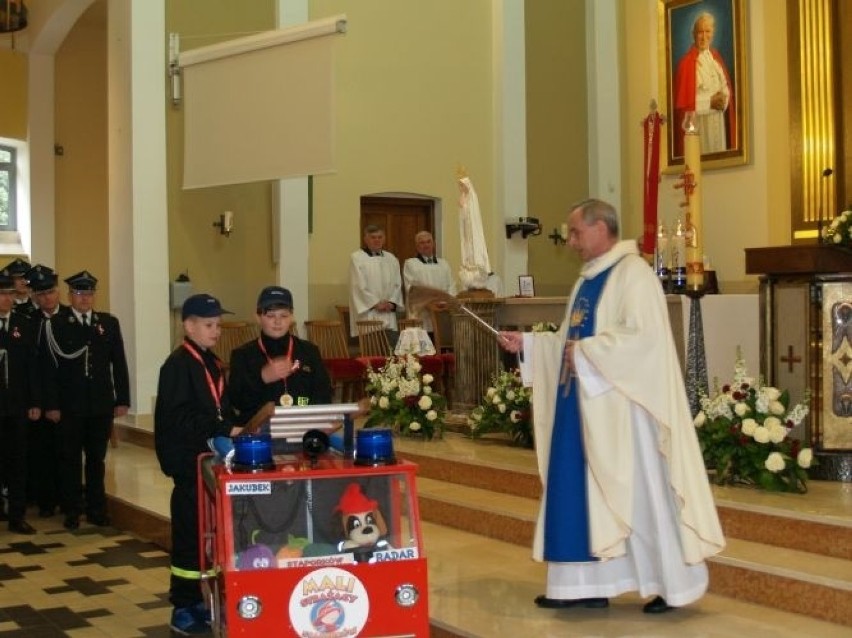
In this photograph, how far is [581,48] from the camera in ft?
46.5

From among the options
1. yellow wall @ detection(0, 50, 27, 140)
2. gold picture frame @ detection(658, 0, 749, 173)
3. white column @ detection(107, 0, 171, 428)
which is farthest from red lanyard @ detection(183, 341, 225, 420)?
yellow wall @ detection(0, 50, 27, 140)

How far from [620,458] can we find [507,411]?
3215 millimetres

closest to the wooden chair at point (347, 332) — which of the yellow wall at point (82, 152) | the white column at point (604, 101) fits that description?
the white column at point (604, 101)

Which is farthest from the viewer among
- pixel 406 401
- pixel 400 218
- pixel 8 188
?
pixel 8 188

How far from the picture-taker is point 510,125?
13.7 m

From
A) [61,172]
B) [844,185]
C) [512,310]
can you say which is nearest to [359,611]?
[512,310]

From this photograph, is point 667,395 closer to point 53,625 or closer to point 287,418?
point 287,418

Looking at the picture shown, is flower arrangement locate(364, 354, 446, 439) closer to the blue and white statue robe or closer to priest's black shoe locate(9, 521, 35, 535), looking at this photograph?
priest's black shoe locate(9, 521, 35, 535)

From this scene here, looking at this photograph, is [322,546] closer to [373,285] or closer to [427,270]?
[373,285]

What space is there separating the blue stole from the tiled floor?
11.6 inches

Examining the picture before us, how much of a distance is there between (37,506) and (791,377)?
542 centimetres

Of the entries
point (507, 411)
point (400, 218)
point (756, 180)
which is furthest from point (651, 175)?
point (400, 218)

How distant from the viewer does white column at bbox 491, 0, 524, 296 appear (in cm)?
1351

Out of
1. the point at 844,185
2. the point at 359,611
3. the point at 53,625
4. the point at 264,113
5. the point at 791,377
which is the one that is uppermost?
the point at 264,113
